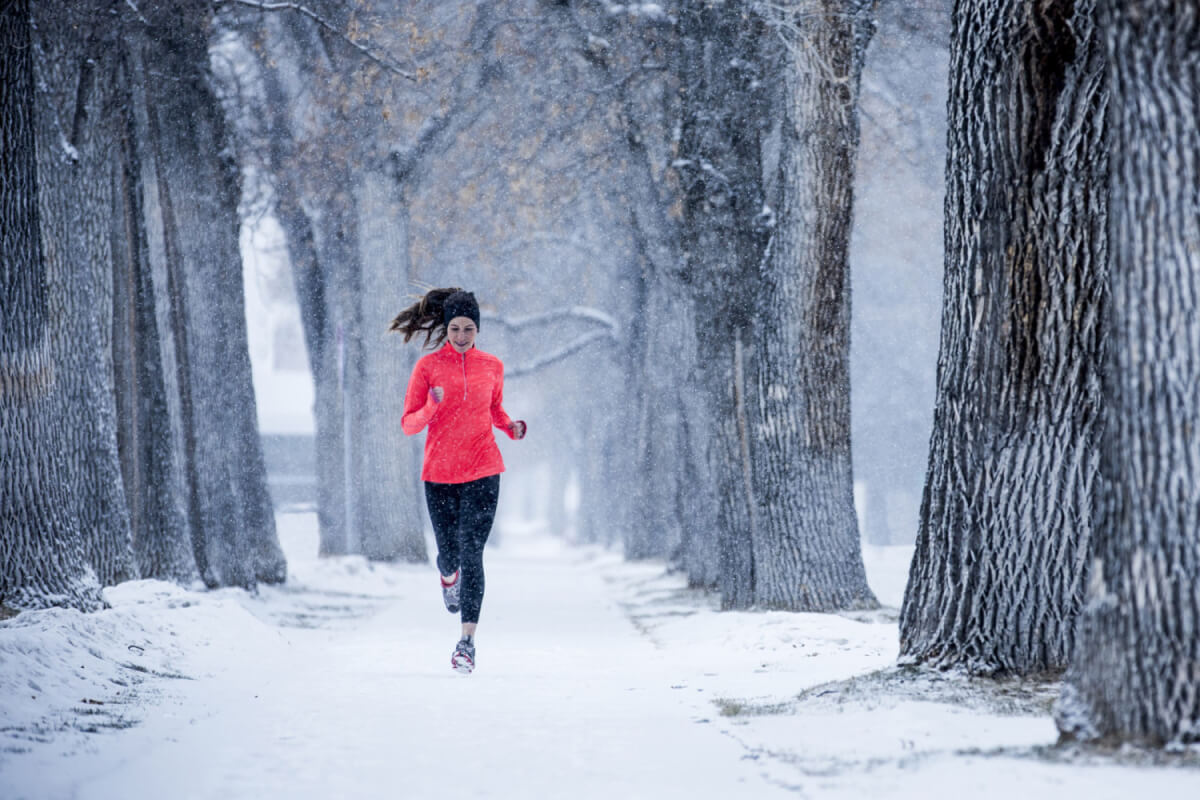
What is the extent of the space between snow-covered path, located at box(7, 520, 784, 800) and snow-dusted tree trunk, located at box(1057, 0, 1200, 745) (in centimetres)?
118

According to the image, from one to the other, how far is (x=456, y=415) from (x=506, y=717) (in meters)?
2.47

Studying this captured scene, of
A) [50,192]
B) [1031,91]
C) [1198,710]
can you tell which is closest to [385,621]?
[50,192]

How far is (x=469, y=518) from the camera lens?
795cm

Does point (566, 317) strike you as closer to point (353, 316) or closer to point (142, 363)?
point (353, 316)

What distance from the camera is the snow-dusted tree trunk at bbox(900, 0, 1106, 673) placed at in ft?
18.6

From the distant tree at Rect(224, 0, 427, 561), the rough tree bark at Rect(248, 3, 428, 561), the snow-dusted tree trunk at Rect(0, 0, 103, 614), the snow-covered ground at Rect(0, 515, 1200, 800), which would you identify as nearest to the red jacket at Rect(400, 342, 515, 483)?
the snow-covered ground at Rect(0, 515, 1200, 800)

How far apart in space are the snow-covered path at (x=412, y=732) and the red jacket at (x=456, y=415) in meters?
1.17

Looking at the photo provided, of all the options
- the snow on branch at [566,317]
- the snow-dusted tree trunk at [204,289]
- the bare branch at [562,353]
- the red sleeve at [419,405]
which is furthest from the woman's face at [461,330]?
the bare branch at [562,353]

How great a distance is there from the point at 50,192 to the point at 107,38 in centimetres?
202

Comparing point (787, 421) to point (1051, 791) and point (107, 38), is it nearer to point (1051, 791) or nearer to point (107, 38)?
point (107, 38)

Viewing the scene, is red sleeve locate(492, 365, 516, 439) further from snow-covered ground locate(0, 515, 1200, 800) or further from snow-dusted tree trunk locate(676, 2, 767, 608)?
snow-dusted tree trunk locate(676, 2, 767, 608)

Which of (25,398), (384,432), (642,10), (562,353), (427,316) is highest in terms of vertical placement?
(642,10)

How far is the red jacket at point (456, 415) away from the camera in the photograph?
798cm

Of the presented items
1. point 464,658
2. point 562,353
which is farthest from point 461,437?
point 562,353
